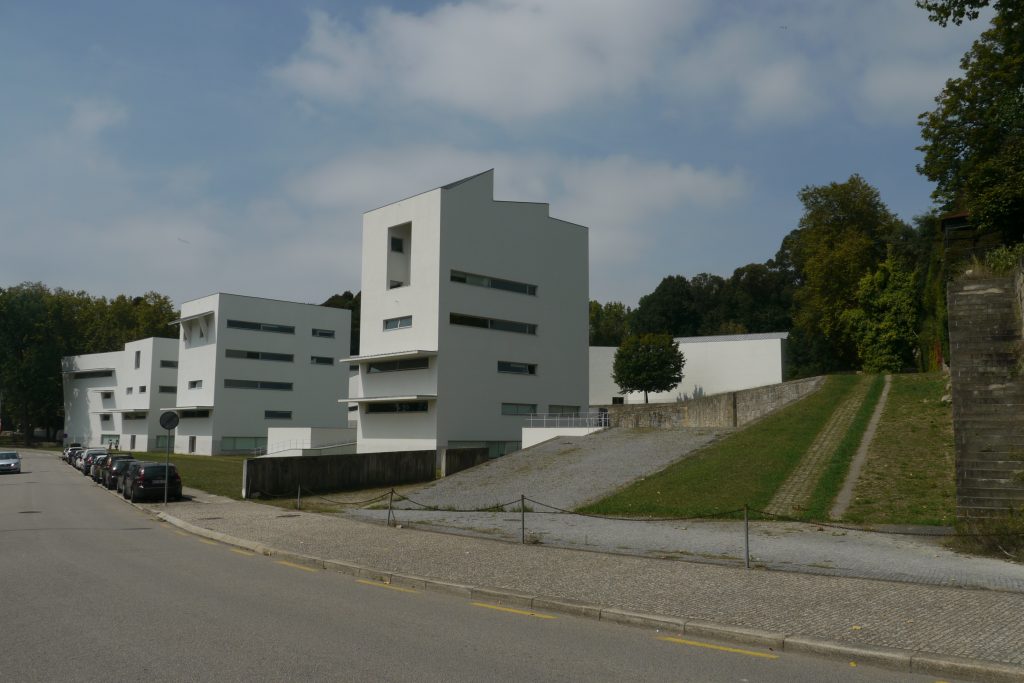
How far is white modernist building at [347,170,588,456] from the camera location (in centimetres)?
4222

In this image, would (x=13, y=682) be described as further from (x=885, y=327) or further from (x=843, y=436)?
(x=885, y=327)

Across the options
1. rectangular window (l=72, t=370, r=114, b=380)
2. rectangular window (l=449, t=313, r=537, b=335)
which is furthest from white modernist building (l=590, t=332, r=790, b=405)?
rectangular window (l=72, t=370, r=114, b=380)

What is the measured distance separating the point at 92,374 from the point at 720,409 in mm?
75625

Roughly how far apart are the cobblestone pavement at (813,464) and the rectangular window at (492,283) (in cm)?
1989

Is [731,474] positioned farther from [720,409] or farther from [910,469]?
[720,409]

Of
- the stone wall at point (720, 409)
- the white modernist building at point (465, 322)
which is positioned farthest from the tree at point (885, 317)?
the white modernist building at point (465, 322)

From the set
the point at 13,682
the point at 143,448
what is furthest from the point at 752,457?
the point at 143,448

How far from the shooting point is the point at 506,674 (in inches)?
261

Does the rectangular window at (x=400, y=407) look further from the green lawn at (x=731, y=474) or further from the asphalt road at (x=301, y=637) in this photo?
the asphalt road at (x=301, y=637)

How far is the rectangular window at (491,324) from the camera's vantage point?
43094 mm

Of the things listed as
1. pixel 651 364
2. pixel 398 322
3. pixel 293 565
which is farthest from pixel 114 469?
pixel 651 364

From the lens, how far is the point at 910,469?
20.4 metres

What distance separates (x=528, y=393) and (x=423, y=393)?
6.78m

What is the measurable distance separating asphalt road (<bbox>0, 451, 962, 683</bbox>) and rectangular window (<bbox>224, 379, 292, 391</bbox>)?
183 ft
